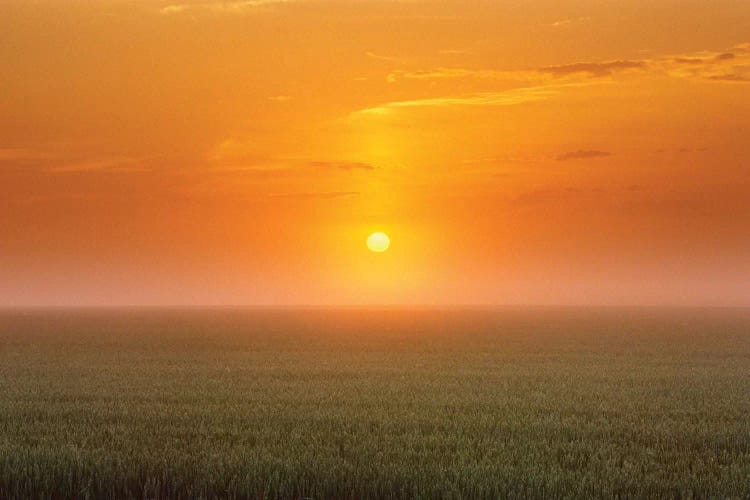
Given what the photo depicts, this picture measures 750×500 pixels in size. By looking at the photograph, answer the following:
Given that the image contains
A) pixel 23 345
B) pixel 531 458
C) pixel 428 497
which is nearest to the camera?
pixel 428 497

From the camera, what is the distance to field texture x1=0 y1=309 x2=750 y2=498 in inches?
515

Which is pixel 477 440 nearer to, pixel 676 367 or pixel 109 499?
pixel 109 499

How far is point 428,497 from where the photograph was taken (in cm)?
1240

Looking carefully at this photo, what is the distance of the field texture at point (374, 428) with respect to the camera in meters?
13.1

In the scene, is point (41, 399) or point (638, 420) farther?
point (41, 399)

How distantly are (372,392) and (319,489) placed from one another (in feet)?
41.1

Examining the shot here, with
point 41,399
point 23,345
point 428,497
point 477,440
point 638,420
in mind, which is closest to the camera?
point 428,497

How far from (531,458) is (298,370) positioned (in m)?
19.2

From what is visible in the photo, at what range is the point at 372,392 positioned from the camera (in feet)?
83.0

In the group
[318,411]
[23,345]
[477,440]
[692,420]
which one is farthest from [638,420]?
[23,345]

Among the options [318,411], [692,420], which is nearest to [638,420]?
[692,420]

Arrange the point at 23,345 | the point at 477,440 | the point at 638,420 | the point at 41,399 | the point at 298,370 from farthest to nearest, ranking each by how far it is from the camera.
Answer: the point at 23,345, the point at 298,370, the point at 41,399, the point at 638,420, the point at 477,440

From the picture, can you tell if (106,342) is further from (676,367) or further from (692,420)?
(692,420)

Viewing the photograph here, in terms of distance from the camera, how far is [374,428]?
1814 cm
